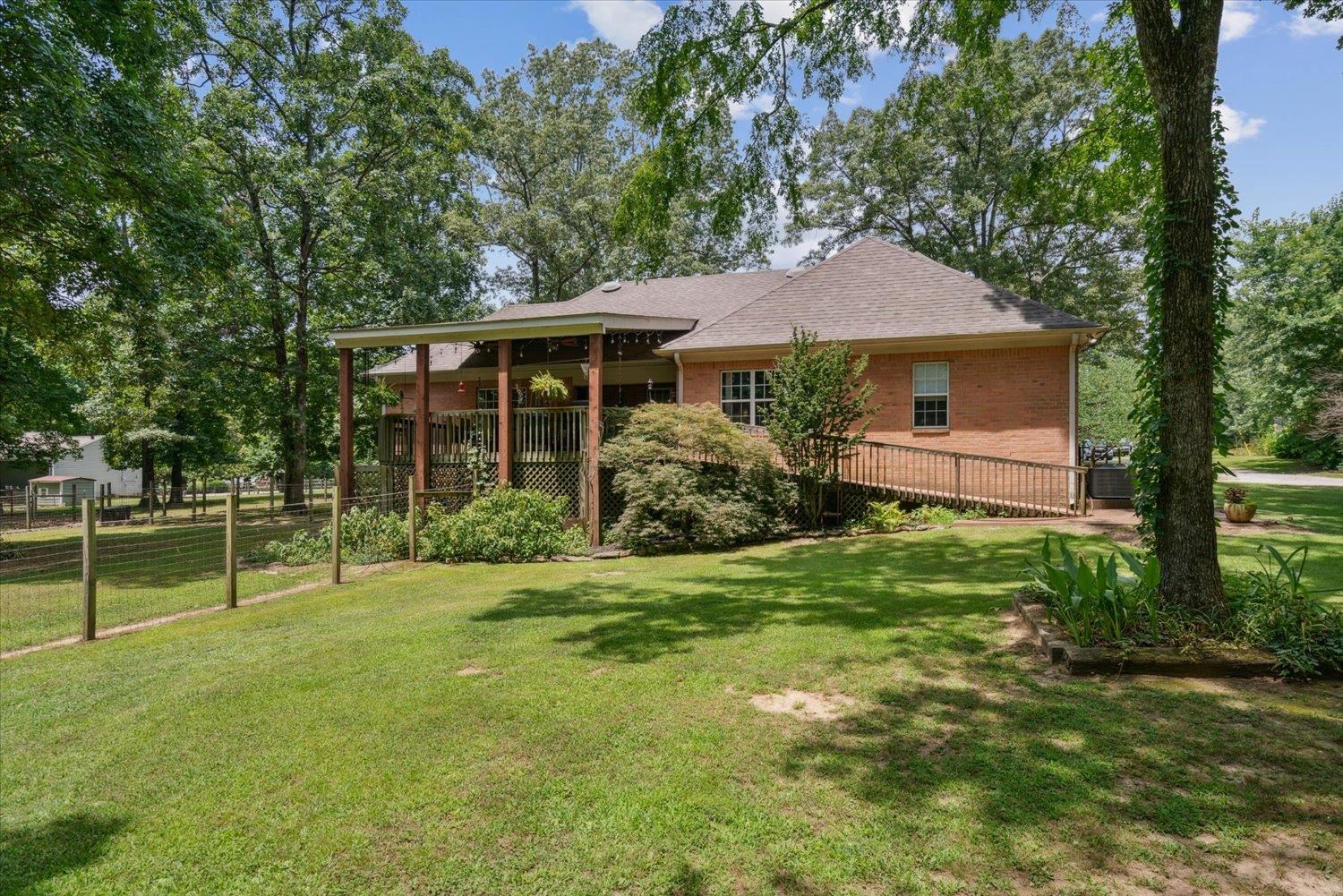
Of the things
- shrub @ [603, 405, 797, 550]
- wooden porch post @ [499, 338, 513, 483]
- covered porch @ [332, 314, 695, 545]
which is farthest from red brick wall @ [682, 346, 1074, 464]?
wooden porch post @ [499, 338, 513, 483]

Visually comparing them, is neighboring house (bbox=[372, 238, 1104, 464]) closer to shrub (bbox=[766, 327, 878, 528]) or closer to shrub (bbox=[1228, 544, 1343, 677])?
shrub (bbox=[766, 327, 878, 528])

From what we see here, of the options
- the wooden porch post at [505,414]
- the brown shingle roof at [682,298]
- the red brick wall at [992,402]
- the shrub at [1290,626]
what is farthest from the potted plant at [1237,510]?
the wooden porch post at [505,414]

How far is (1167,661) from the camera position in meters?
4.39

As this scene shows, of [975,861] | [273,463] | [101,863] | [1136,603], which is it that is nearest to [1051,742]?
[975,861]

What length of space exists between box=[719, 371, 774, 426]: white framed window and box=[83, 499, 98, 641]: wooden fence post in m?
12.1

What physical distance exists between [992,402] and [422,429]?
41.6 ft

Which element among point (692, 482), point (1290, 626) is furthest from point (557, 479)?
point (1290, 626)

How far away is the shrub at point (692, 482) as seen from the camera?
11898mm

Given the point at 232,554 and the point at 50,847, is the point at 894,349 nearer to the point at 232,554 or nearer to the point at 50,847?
the point at 232,554

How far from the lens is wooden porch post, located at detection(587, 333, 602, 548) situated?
12.9 m

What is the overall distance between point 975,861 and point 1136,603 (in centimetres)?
341

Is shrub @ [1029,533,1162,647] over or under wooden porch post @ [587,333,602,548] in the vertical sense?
under

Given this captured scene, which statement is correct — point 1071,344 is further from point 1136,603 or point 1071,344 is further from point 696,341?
point 1136,603

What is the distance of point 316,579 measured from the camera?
1047 centimetres
